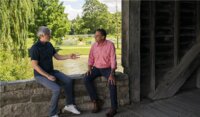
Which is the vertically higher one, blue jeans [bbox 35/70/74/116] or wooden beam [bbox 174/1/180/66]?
wooden beam [bbox 174/1/180/66]

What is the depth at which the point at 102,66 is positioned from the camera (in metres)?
4.74

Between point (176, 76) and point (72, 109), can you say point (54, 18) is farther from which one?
point (72, 109)

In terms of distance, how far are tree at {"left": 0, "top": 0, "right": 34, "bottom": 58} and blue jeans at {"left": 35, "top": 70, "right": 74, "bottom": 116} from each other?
31.1ft

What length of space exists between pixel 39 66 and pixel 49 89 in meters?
0.40

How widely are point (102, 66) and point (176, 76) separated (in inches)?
62.2

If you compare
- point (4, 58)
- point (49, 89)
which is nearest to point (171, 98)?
point (49, 89)

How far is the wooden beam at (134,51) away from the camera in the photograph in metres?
5.05

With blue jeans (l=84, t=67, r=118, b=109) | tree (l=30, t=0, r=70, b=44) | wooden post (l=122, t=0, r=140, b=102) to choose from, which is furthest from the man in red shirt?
tree (l=30, t=0, r=70, b=44)

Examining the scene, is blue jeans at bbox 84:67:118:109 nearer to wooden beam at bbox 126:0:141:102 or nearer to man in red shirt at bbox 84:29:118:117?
man in red shirt at bbox 84:29:118:117

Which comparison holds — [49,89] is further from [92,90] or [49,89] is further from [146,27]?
[146,27]

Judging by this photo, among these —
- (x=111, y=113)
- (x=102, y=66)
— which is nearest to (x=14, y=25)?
(x=102, y=66)

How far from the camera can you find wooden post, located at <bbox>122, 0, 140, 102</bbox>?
5.05m

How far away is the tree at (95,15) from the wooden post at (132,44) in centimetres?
3618

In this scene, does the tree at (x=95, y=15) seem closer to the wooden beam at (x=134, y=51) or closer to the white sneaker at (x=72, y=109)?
the wooden beam at (x=134, y=51)
